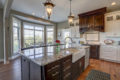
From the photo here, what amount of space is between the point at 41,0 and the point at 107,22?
3.97 m

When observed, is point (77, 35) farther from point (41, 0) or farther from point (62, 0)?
point (41, 0)

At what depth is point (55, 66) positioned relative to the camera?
1.18 meters

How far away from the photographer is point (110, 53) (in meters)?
3.55

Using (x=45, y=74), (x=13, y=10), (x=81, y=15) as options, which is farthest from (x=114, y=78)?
(x=13, y=10)

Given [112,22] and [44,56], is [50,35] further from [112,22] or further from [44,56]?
[44,56]

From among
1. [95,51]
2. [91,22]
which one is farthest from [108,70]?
[91,22]

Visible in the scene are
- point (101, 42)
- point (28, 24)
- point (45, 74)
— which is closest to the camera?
point (45, 74)

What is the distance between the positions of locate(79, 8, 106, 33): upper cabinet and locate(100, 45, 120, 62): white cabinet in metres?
1.12

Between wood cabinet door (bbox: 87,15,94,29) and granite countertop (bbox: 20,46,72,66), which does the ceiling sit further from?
granite countertop (bbox: 20,46,72,66)

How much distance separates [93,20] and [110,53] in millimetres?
2268

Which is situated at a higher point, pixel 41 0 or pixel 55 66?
pixel 41 0

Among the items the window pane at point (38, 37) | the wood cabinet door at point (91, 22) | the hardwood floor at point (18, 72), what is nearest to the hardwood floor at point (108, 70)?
the hardwood floor at point (18, 72)

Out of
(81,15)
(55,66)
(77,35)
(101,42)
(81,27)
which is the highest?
(81,15)

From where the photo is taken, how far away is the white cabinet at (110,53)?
3.35 metres
